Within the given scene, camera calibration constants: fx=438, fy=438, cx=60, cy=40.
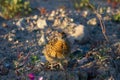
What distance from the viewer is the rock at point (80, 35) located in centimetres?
736

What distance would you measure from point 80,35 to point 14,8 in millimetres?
2145

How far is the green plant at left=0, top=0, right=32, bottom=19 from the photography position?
29.2 ft

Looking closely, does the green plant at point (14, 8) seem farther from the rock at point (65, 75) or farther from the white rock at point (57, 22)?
the rock at point (65, 75)

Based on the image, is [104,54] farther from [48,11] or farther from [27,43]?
[48,11]

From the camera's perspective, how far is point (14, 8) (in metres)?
9.01

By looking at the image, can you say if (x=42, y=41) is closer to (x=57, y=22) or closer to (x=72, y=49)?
(x=72, y=49)

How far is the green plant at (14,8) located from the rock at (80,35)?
72.2 inches

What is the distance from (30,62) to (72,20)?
185 centimetres

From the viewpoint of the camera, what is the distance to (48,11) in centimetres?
931

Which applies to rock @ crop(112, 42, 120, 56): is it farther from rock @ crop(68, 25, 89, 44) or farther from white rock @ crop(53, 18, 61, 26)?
white rock @ crop(53, 18, 61, 26)

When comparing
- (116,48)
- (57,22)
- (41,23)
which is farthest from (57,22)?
(116,48)

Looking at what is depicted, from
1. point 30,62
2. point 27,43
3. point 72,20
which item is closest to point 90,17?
point 72,20

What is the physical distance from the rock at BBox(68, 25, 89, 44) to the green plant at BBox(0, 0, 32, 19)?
1835 millimetres

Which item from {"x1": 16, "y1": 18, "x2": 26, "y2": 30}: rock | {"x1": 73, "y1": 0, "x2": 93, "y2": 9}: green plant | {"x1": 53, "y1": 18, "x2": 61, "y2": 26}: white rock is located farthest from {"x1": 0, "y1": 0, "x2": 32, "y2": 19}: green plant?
{"x1": 73, "y1": 0, "x2": 93, "y2": 9}: green plant
